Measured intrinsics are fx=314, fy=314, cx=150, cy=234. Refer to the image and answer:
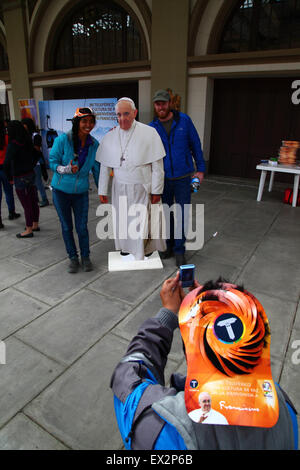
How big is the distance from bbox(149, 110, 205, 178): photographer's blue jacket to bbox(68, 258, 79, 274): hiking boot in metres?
1.48

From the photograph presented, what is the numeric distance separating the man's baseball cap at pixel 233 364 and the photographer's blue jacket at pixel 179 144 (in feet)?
9.68

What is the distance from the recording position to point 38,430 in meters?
1.77

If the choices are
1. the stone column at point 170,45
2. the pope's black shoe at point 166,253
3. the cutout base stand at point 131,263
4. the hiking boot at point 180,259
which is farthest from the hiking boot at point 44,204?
the stone column at point 170,45

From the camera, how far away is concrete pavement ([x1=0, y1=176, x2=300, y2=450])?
185 centimetres

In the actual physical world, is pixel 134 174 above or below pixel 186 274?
above

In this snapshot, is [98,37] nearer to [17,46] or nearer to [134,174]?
[17,46]

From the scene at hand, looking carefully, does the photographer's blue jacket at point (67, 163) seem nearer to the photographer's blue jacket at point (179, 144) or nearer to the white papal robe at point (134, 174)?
the white papal robe at point (134, 174)

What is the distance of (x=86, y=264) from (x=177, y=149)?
67.4 inches

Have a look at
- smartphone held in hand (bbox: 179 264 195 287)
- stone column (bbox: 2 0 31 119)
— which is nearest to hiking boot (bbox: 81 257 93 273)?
smartphone held in hand (bbox: 179 264 195 287)

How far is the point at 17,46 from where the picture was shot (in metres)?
Answer: 10.5

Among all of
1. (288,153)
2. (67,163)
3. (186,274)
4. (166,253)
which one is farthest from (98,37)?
(186,274)

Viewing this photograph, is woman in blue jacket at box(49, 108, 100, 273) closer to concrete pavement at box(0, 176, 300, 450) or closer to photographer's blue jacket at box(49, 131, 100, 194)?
photographer's blue jacket at box(49, 131, 100, 194)

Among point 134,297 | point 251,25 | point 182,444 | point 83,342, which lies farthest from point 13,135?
point 251,25

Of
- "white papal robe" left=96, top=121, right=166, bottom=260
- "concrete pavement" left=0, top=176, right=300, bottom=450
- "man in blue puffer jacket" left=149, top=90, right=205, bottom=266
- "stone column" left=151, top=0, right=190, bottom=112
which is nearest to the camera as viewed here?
"concrete pavement" left=0, top=176, right=300, bottom=450
